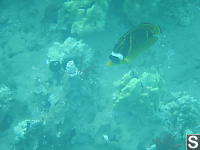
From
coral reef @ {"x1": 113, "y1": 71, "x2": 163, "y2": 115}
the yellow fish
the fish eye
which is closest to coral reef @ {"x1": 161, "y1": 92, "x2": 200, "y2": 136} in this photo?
coral reef @ {"x1": 113, "y1": 71, "x2": 163, "y2": 115}

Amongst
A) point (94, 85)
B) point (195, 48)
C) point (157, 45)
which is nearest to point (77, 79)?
point (94, 85)

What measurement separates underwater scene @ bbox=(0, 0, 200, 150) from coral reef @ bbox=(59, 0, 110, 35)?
0.03m

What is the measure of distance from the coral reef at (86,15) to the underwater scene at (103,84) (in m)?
0.03

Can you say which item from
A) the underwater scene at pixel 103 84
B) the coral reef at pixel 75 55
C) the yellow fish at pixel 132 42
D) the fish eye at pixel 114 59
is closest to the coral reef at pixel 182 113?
the underwater scene at pixel 103 84

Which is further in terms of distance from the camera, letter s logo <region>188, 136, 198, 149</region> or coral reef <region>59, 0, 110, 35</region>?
coral reef <region>59, 0, 110, 35</region>

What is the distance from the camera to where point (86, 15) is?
671cm

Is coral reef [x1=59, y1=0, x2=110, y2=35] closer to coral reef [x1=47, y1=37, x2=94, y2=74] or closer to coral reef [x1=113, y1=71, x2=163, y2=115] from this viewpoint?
coral reef [x1=47, y1=37, x2=94, y2=74]

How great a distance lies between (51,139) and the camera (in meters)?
5.95

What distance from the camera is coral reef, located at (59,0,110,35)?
258 inches

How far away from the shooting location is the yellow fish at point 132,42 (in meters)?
3.61

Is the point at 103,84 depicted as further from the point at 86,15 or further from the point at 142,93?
the point at 86,15

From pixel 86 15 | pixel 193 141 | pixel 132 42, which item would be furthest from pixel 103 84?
pixel 193 141

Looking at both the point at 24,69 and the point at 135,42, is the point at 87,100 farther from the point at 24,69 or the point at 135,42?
the point at 135,42

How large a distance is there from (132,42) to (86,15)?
333 cm
